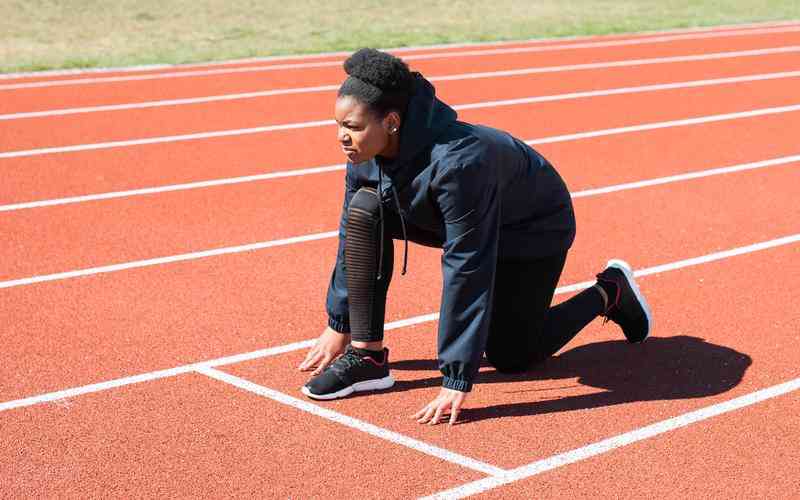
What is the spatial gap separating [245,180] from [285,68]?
16.5ft

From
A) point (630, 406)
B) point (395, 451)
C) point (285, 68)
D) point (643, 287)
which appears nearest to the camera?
point (395, 451)

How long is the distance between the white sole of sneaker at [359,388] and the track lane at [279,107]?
557cm

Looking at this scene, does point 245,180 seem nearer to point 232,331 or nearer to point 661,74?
point 232,331

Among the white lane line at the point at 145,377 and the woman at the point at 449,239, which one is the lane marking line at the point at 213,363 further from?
the woman at the point at 449,239

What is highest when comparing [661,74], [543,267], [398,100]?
[398,100]

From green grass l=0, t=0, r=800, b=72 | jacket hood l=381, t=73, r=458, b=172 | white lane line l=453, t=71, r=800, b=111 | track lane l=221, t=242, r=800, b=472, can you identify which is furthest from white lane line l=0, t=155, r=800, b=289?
green grass l=0, t=0, r=800, b=72

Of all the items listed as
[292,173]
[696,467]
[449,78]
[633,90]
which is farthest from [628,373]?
[449,78]

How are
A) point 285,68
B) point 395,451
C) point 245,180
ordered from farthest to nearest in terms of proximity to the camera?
point 285,68
point 245,180
point 395,451

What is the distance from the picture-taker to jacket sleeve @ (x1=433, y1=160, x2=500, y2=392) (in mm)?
3969

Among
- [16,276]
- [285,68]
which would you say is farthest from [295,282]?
[285,68]

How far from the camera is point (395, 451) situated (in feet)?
13.1

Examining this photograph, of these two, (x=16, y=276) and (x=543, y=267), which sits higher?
(x=543, y=267)

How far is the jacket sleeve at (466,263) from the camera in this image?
13.0 feet

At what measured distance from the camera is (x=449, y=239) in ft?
13.2
